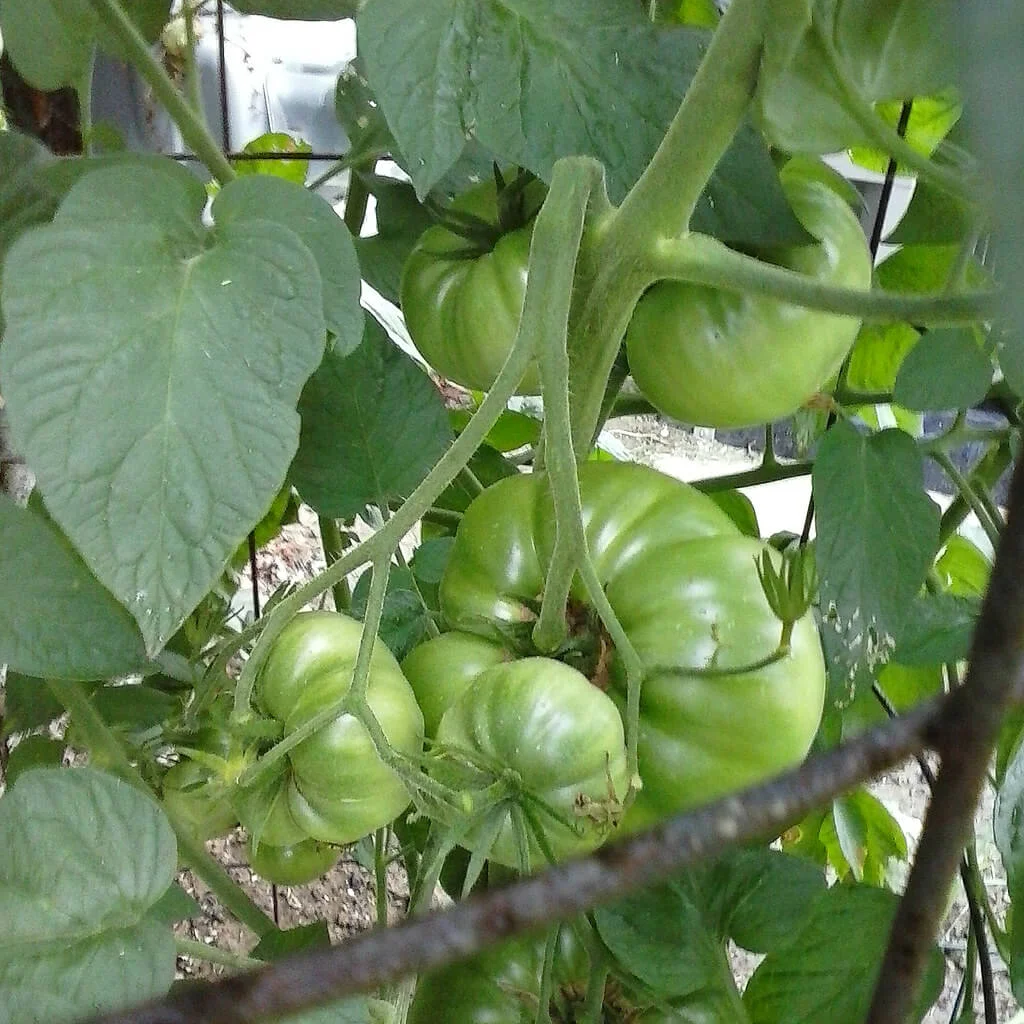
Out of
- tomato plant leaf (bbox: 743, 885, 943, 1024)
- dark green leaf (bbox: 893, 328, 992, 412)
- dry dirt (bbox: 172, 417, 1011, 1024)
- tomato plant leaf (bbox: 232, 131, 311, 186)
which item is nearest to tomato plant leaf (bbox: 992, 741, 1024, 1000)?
tomato plant leaf (bbox: 743, 885, 943, 1024)

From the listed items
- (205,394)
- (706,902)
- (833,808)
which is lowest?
(833,808)

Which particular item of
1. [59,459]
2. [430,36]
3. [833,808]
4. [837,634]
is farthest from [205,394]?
[833,808]

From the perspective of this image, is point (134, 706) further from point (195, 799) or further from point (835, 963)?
point (835, 963)

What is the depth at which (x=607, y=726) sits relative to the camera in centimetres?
30

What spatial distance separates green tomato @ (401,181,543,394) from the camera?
0.42 metres

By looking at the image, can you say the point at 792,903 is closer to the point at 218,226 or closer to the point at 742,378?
the point at 742,378

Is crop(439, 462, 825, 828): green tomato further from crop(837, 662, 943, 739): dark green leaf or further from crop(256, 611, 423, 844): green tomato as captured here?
crop(837, 662, 943, 739): dark green leaf

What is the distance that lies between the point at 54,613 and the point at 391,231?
273 mm

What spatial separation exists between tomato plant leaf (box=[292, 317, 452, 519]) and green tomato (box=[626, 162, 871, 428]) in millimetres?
120

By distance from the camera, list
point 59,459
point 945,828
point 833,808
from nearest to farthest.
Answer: point 945,828 → point 59,459 → point 833,808

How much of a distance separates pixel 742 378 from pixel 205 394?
0.20 metres

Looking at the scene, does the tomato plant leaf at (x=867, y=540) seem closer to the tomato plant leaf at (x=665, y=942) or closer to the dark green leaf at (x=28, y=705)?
the tomato plant leaf at (x=665, y=942)

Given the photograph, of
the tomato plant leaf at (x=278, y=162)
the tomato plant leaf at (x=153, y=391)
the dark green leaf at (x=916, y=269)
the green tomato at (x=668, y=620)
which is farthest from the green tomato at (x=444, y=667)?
the tomato plant leaf at (x=278, y=162)

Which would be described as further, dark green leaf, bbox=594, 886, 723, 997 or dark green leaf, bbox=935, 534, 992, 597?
dark green leaf, bbox=935, 534, 992, 597
